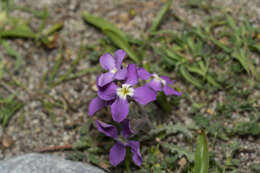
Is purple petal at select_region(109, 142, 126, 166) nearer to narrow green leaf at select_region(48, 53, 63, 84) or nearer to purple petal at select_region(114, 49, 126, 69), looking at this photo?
purple petal at select_region(114, 49, 126, 69)

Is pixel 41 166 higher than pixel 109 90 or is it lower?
lower

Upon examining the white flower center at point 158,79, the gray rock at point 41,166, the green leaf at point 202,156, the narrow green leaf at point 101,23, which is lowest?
the gray rock at point 41,166

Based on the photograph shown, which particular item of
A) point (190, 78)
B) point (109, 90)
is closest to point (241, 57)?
point (190, 78)

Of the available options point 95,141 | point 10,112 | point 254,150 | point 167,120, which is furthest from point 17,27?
point 254,150

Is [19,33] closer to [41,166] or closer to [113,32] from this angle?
[113,32]

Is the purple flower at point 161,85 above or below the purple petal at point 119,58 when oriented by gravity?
below

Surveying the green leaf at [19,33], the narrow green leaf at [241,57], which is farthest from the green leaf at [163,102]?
the green leaf at [19,33]

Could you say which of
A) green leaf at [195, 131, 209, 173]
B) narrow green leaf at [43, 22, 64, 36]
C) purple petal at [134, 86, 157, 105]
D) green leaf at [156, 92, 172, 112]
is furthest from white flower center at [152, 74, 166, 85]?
narrow green leaf at [43, 22, 64, 36]

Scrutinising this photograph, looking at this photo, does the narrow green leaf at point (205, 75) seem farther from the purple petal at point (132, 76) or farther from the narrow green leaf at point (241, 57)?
the purple petal at point (132, 76)
